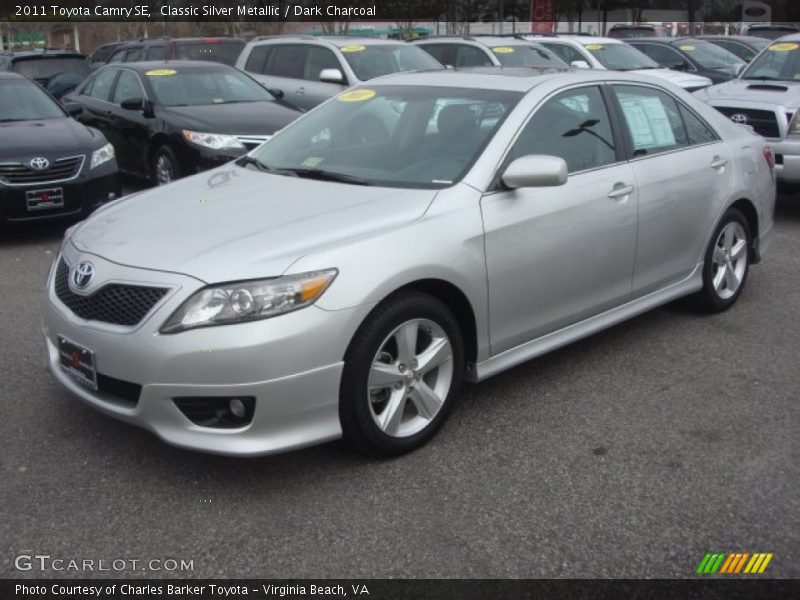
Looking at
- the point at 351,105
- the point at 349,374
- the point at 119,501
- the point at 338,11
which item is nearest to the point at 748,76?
the point at 351,105

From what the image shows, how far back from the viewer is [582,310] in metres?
4.60

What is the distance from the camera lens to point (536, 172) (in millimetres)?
4027

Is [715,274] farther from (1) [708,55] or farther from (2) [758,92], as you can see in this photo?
(1) [708,55]

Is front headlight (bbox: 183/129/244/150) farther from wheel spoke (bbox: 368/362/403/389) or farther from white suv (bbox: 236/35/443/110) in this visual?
wheel spoke (bbox: 368/362/403/389)

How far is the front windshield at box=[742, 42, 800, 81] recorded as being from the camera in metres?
9.62

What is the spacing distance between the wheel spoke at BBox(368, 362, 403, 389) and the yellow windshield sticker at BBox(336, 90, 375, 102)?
1915mm

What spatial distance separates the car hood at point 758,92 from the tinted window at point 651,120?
393 cm

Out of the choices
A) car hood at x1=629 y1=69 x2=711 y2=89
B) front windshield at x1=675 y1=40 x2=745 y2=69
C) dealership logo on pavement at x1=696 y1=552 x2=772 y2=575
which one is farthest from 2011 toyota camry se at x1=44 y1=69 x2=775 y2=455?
front windshield at x1=675 y1=40 x2=745 y2=69

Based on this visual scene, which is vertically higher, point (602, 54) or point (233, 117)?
point (602, 54)

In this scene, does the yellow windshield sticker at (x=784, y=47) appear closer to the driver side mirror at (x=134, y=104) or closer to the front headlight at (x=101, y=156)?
the driver side mirror at (x=134, y=104)

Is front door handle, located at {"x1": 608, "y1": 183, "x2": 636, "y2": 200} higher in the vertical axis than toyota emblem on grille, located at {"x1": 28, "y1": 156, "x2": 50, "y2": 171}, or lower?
higher

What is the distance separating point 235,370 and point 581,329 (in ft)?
6.69

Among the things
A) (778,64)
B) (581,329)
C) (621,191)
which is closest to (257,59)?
(778,64)

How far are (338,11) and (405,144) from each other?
33.7m
